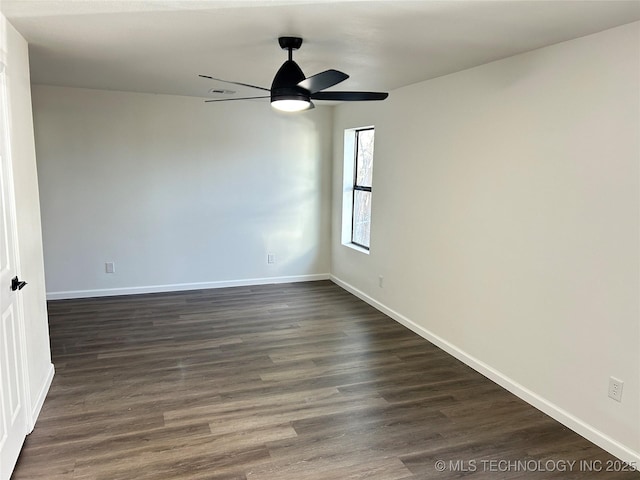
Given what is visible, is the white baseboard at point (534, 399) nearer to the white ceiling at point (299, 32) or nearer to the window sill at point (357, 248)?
the window sill at point (357, 248)

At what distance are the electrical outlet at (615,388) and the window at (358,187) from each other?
3.21 meters

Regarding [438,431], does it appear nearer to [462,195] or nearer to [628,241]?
[628,241]

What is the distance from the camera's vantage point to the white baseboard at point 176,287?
17.2 ft

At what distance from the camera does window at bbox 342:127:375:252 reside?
5578 mm

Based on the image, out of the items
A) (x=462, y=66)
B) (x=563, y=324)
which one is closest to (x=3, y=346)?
(x=563, y=324)

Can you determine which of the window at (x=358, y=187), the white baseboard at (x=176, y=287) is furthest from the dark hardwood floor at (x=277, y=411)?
the window at (x=358, y=187)

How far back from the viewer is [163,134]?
5332 millimetres

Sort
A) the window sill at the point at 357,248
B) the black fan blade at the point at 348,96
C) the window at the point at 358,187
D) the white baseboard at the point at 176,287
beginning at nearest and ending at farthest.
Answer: the black fan blade at the point at 348,96, the white baseboard at the point at 176,287, the window sill at the point at 357,248, the window at the point at 358,187

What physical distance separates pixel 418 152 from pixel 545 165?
4.78 feet

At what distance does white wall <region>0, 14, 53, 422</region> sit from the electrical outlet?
328 cm

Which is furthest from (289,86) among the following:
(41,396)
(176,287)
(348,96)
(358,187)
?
(176,287)

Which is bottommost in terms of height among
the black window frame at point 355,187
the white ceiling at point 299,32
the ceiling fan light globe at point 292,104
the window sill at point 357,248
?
the window sill at point 357,248

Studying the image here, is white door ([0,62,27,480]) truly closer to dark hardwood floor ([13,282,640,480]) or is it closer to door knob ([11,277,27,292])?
door knob ([11,277,27,292])

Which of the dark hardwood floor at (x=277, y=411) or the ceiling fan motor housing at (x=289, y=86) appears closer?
the dark hardwood floor at (x=277, y=411)
